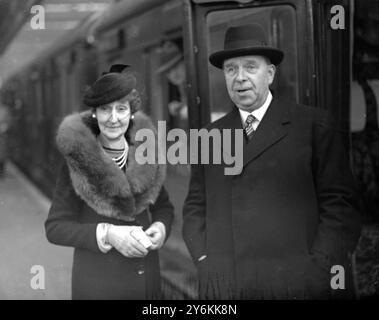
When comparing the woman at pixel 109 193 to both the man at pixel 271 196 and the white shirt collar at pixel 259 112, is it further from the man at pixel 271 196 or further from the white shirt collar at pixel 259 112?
the white shirt collar at pixel 259 112

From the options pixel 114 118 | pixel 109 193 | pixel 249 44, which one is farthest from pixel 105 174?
pixel 249 44

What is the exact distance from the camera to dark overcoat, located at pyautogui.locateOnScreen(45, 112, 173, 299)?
3217mm

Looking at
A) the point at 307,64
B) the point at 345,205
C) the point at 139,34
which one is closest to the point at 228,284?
the point at 345,205

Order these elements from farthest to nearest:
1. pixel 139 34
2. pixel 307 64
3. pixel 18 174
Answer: pixel 139 34, pixel 18 174, pixel 307 64

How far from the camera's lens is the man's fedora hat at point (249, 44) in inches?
123

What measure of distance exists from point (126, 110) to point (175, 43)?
0.45 metres

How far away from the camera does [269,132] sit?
3.16m

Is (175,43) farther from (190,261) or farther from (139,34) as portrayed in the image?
(190,261)

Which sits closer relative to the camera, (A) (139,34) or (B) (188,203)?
(B) (188,203)

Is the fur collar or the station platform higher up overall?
the fur collar

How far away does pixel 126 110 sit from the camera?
3.23 m

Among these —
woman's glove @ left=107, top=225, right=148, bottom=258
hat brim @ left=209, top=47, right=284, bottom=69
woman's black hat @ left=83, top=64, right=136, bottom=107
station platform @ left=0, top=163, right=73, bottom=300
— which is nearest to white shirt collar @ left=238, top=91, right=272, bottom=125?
hat brim @ left=209, top=47, right=284, bottom=69

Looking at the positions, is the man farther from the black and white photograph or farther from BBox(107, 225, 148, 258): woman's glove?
BBox(107, 225, 148, 258): woman's glove
